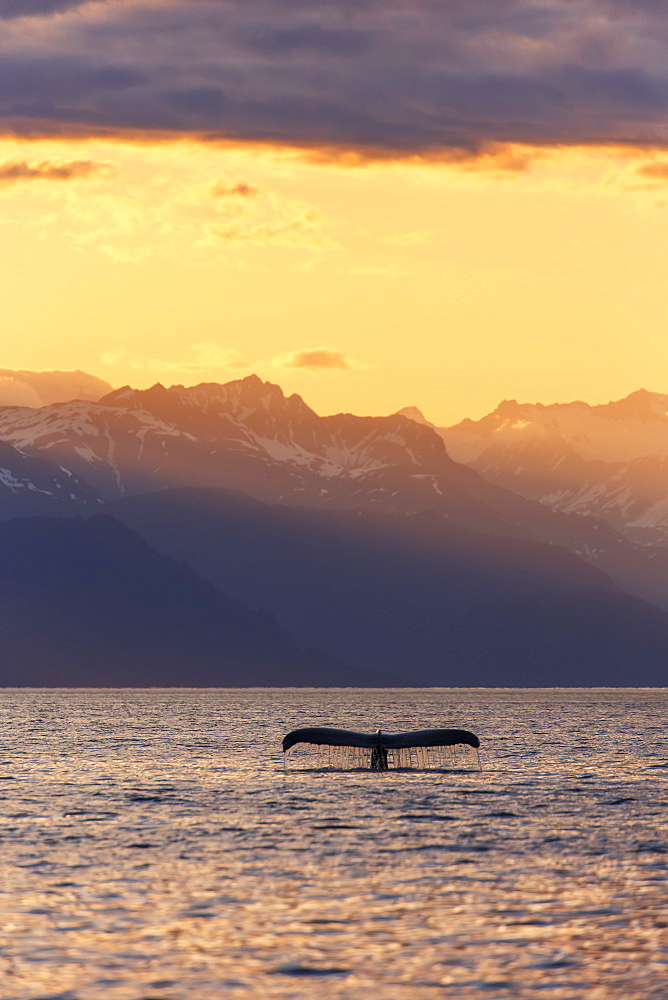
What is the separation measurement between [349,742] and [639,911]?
195ft

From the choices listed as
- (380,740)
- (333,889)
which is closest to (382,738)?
(380,740)

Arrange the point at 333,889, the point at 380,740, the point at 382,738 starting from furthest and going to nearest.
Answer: the point at 382,738 < the point at 380,740 < the point at 333,889

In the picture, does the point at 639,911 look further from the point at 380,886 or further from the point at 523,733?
the point at 523,733

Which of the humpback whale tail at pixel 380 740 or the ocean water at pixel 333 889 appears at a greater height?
the humpback whale tail at pixel 380 740

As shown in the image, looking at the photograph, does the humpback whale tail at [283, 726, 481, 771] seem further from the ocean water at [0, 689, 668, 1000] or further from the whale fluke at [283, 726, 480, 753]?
the ocean water at [0, 689, 668, 1000]

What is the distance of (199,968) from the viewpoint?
118ft

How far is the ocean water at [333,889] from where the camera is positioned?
3519 cm

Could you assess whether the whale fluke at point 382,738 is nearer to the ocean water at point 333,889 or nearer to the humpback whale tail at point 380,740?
the humpback whale tail at point 380,740

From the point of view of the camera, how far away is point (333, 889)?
48656 mm

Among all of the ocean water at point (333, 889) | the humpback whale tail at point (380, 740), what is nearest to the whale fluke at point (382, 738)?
the humpback whale tail at point (380, 740)

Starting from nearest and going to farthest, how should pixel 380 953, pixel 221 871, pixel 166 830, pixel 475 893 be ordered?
pixel 380 953
pixel 475 893
pixel 221 871
pixel 166 830

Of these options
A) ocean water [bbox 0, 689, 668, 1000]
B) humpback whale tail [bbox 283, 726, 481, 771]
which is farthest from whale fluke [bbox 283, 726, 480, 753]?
ocean water [bbox 0, 689, 668, 1000]

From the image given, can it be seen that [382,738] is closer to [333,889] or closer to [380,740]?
[380,740]

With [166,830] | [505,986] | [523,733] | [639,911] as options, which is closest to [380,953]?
[505,986]
